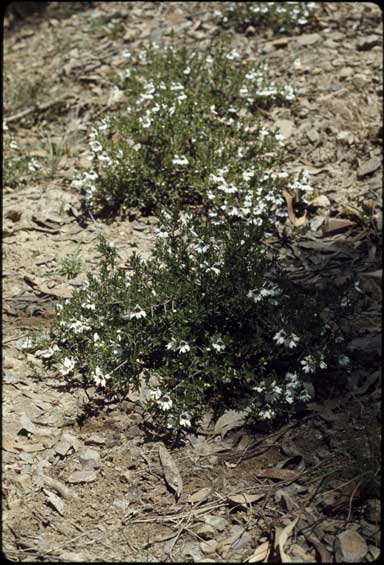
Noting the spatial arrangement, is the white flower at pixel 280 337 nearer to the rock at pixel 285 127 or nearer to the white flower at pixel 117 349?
the white flower at pixel 117 349

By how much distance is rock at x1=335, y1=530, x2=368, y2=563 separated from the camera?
303 cm

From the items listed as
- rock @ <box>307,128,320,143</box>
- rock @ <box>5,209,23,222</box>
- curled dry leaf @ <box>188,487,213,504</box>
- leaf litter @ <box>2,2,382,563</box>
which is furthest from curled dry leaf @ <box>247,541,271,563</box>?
rock @ <box>307,128,320,143</box>

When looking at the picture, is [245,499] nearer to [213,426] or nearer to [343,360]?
[213,426]

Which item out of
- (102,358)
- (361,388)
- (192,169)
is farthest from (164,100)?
(361,388)

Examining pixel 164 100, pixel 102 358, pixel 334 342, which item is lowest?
pixel 102 358

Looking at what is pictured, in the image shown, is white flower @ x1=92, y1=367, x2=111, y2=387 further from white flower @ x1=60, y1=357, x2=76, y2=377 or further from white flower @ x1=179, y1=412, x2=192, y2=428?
white flower @ x1=179, y1=412, x2=192, y2=428

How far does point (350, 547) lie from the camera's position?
10.1 feet

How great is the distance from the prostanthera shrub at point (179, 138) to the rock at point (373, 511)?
3.03m

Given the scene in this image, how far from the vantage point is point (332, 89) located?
6.75m

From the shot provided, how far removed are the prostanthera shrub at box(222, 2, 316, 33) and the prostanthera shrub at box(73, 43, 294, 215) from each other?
117 cm

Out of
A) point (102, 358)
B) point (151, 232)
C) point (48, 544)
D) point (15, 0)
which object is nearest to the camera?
point (48, 544)

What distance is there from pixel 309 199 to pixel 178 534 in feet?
10.6

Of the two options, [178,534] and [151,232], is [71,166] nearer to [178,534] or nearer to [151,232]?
[151,232]

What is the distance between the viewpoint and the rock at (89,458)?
377 cm
